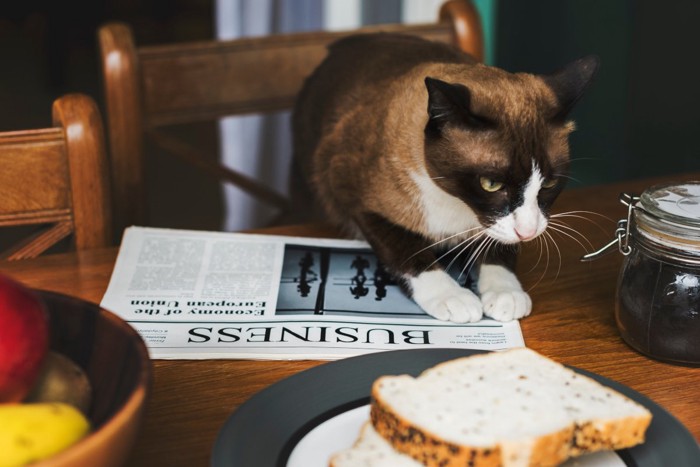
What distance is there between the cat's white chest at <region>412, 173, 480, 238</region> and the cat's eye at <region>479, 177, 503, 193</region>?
105 millimetres

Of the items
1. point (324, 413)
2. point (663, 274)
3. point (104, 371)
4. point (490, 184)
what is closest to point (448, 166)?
point (490, 184)

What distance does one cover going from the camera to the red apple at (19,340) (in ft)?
1.68

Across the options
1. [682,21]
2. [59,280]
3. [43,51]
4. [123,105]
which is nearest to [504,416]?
[59,280]

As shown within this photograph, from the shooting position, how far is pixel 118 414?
484mm

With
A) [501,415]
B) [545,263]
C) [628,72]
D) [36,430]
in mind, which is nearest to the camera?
[36,430]

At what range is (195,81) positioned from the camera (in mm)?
1384

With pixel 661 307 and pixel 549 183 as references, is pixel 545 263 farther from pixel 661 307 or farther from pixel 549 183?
pixel 661 307

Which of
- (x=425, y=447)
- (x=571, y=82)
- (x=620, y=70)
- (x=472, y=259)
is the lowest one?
(x=620, y=70)

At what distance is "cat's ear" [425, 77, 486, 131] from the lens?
862mm

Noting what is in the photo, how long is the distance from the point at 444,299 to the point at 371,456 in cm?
34

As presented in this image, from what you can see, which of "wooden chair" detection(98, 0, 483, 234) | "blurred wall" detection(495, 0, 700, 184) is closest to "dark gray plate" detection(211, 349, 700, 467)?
"wooden chair" detection(98, 0, 483, 234)

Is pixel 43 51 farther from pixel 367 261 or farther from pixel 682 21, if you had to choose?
pixel 367 261

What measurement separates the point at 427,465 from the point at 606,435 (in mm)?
124

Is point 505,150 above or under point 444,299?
above
